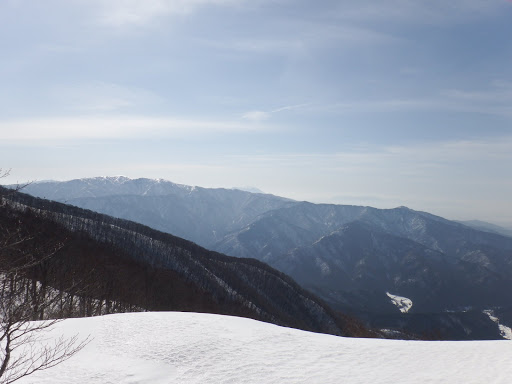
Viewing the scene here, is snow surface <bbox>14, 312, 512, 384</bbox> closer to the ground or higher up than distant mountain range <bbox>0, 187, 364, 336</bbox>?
higher up

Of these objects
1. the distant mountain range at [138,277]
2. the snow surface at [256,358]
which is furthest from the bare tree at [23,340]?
the distant mountain range at [138,277]

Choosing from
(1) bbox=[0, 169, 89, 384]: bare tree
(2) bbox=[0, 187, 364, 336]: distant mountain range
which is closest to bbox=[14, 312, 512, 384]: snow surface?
(1) bbox=[0, 169, 89, 384]: bare tree

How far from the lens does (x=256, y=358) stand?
19.9m

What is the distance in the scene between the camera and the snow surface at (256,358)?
17609 mm

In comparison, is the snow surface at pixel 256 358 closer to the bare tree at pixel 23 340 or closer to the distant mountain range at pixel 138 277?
the bare tree at pixel 23 340

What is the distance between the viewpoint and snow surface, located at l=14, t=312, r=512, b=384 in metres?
17.6

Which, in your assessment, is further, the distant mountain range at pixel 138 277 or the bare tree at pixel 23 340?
the distant mountain range at pixel 138 277

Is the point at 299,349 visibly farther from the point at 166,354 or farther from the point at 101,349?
the point at 101,349

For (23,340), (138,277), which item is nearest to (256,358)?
(23,340)

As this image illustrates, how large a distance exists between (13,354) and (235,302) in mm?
130754

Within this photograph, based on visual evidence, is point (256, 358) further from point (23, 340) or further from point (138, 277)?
point (138, 277)

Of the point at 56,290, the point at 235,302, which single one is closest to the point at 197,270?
the point at 235,302

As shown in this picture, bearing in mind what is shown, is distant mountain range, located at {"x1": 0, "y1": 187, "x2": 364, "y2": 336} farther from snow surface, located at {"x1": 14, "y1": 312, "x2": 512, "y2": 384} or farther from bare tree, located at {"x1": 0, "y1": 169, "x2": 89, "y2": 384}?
snow surface, located at {"x1": 14, "y1": 312, "x2": 512, "y2": 384}

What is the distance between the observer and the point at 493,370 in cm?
1755
